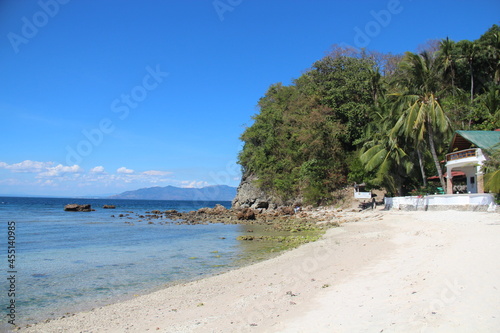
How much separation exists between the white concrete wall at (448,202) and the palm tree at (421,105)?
234cm

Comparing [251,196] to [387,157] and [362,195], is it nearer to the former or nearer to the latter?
[362,195]

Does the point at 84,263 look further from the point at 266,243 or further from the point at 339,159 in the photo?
the point at 339,159

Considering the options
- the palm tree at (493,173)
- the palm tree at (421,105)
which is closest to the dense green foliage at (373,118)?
the palm tree at (421,105)

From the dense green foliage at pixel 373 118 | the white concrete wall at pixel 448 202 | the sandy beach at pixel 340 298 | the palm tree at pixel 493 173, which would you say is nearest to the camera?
the sandy beach at pixel 340 298

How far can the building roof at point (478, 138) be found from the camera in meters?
22.0

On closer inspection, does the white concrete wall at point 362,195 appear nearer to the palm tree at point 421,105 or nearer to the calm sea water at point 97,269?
the palm tree at point 421,105

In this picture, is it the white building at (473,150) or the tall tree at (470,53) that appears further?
the tall tree at (470,53)

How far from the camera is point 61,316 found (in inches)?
295

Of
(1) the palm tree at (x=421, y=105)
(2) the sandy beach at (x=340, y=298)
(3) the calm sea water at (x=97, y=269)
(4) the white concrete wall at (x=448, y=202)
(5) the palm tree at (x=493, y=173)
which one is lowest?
(3) the calm sea water at (x=97, y=269)

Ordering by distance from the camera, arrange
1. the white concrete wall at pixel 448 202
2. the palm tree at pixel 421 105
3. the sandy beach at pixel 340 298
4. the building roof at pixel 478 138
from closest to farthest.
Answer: the sandy beach at pixel 340 298 → the white concrete wall at pixel 448 202 → the building roof at pixel 478 138 → the palm tree at pixel 421 105

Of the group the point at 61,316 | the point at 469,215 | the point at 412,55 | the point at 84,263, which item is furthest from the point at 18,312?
the point at 412,55

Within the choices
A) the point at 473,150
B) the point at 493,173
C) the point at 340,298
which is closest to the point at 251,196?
the point at 473,150

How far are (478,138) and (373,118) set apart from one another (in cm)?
1222

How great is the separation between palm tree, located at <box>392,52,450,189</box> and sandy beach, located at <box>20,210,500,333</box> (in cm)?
1429
